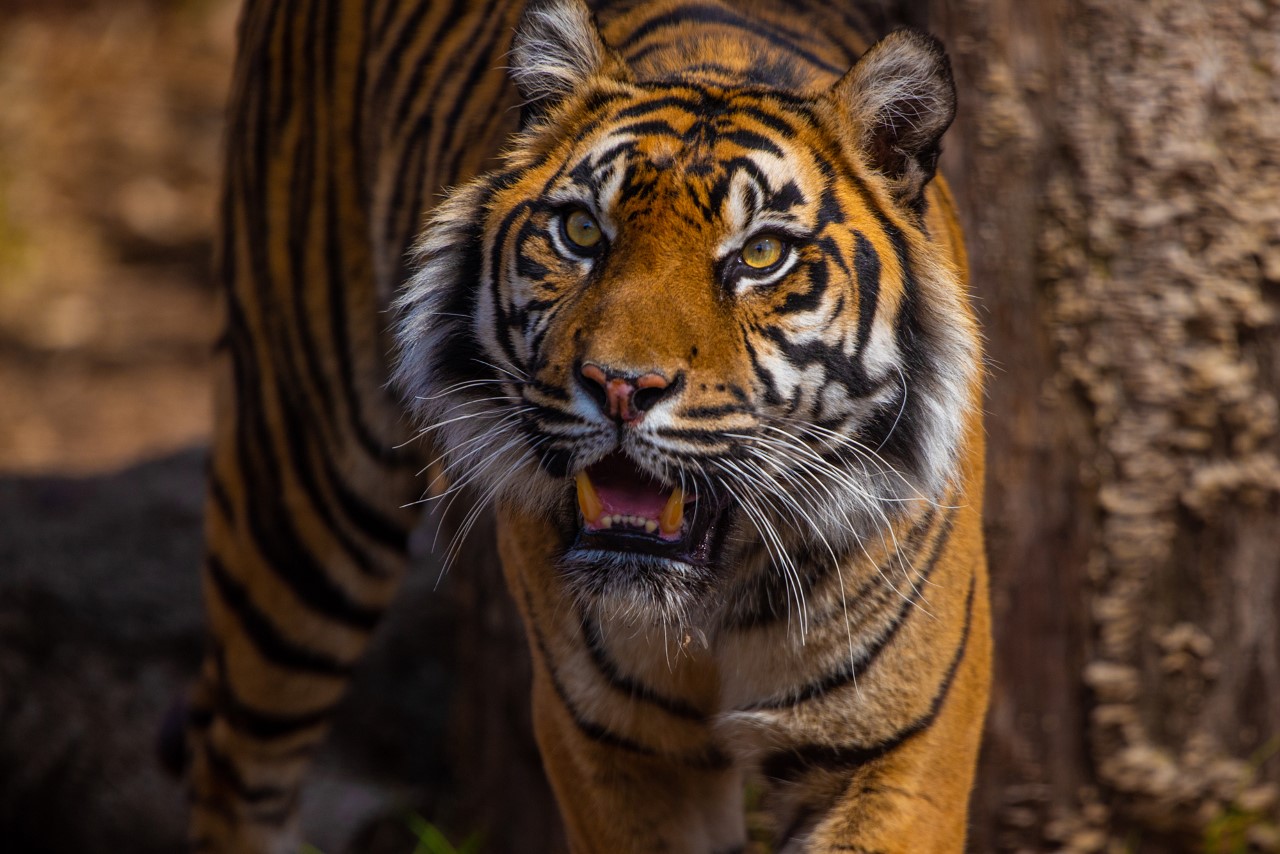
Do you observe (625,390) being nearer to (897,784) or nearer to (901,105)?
(901,105)

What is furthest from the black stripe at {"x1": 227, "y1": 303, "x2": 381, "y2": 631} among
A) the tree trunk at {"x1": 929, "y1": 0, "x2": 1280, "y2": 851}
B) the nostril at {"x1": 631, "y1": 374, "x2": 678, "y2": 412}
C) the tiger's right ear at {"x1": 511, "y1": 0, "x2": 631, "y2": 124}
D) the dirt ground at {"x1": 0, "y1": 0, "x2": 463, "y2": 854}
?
the nostril at {"x1": 631, "y1": 374, "x2": 678, "y2": 412}

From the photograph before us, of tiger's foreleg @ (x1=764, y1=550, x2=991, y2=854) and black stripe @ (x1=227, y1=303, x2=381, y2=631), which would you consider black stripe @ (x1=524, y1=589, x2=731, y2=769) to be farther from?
black stripe @ (x1=227, y1=303, x2=381, y2=631)

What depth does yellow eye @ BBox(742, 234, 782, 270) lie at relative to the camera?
1901 mm

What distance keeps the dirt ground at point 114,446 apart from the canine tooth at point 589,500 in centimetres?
167

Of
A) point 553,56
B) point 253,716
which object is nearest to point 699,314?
point 553,56

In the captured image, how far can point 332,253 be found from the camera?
3.07 m

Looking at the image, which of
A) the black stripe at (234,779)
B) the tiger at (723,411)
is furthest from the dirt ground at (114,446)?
the tiger at (723,411)

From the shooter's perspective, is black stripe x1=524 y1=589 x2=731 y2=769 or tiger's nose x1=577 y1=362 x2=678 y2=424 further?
black stripe x1=524 y1=589 x2=731 y2=769

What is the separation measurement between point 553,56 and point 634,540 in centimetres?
75

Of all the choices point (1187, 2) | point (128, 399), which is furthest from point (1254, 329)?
point (128, 399)

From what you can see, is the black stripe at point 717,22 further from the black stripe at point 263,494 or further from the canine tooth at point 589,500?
the black stripe at point 263,494

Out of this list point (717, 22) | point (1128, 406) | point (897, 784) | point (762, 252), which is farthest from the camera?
point (1128, 406)

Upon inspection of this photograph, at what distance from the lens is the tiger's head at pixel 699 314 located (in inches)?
72.1

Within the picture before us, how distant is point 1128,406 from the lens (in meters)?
3.03
